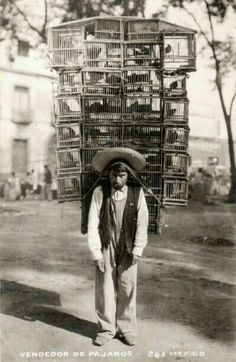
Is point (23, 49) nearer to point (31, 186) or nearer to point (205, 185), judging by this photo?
point (31, 186)

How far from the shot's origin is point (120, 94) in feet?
10.9

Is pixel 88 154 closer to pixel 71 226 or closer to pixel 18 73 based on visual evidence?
pixel 71 226

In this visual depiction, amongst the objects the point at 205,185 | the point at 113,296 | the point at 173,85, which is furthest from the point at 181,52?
the point at 205,185

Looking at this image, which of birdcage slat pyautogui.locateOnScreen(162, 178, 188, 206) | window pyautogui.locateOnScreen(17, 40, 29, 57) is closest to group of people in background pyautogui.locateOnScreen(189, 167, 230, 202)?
window pyautogui.locateOnScreen(17, 40, 29, 57)

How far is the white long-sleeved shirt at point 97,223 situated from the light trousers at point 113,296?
0.11 metres

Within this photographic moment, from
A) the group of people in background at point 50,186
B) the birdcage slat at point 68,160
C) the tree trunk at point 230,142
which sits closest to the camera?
the birdcage slat at point 68,160

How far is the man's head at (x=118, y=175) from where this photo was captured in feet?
9.79

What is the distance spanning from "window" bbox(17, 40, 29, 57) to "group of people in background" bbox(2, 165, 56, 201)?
3208mm

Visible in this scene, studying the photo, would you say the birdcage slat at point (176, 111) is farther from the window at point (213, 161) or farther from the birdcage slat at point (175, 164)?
the window at point (213, 161)

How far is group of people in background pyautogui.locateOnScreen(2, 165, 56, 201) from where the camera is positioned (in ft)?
34.0

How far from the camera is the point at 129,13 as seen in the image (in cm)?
476

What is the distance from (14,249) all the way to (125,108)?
128 inches

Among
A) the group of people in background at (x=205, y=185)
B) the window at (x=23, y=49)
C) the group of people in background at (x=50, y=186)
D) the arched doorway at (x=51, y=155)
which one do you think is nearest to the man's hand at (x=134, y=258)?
the window at (x=23, y=49)

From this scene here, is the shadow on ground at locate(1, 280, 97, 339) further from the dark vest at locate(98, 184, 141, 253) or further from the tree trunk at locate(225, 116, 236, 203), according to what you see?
the tree trunk at locate(225, 116, 236, 203)
